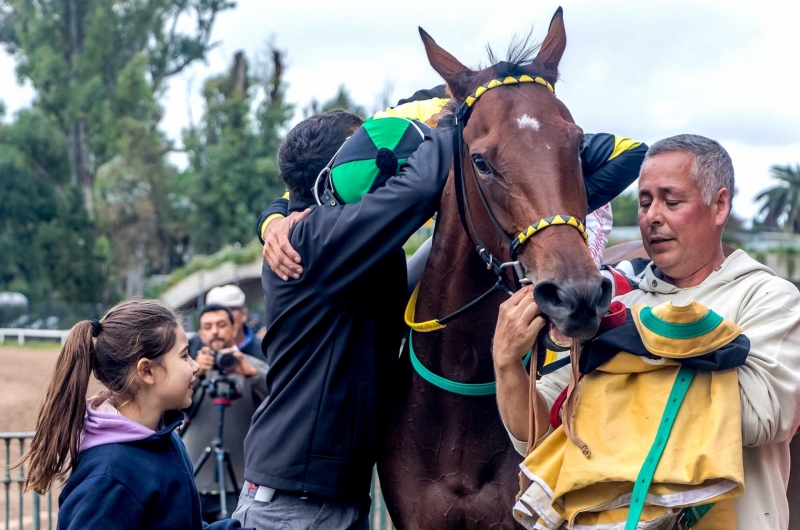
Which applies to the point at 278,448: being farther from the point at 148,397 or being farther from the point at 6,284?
the point at 6,284

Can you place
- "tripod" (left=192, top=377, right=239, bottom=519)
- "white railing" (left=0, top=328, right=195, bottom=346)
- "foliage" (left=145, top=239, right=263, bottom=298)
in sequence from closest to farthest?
1. "tripod" (left=192, top=377, right=239, bottom=519)
2. "white railing" (left=0, top=328, right=195, bottom=346)
3. "foliage" (left=145, top=239, right=263, bottom=298)

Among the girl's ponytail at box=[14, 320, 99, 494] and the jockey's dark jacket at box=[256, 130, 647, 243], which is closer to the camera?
the girl's ponytail at box=[14, 320, 99, 494]

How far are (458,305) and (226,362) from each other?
3.25m

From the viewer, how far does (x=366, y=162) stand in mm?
2592

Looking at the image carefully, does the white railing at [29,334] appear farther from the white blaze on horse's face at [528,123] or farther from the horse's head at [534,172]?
the white blaze on horse's face at [528,123]

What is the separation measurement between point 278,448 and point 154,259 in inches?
1435

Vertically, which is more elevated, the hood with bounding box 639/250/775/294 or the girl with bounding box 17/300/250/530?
the hood with bounding box 639/250/775/294

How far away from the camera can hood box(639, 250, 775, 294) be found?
2.16 metres

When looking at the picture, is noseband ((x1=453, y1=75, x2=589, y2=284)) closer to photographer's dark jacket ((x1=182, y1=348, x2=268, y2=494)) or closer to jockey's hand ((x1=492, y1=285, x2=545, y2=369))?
jockey's hand ((x1=492, y1=285, x2=545, y2=369))

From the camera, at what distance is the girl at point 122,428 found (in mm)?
2169

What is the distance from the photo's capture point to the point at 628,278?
2.47m

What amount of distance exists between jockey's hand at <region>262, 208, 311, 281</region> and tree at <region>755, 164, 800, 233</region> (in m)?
44.9

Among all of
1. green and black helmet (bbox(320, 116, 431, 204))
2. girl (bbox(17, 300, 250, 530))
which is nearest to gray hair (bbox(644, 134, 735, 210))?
green and black helmet (bbox(320, 116, 431, 204))

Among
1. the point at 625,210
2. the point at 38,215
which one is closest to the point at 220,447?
the point at 38,215
